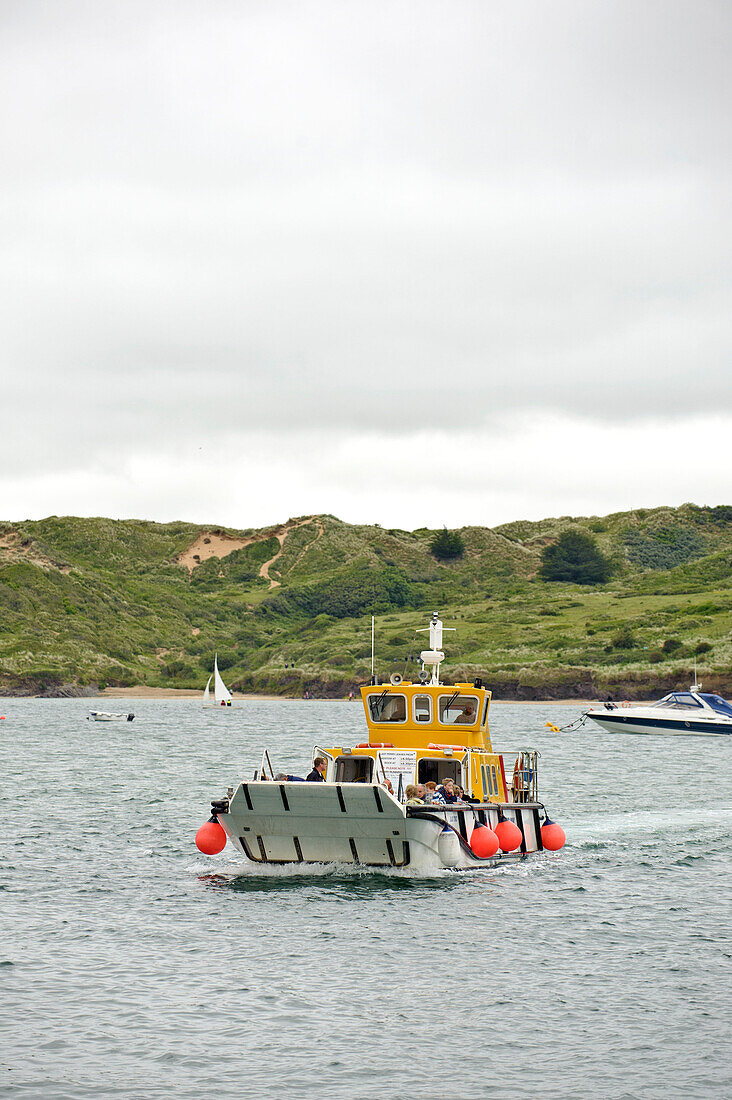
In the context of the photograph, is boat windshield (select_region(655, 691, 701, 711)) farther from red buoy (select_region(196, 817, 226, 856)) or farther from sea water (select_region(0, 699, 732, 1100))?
red buoy (select_region(196, 817, 226, 856))

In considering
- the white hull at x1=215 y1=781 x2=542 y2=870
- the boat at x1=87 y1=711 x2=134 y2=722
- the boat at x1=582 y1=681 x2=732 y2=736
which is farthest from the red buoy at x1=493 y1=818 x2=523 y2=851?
the boat at x1=87 y1=711 x2=134 y2=722

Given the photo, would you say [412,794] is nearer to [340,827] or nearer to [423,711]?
[340,827]

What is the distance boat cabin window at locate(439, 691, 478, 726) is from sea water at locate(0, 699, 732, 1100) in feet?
13.4

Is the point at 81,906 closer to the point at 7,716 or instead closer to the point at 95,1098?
the point at 95,1098

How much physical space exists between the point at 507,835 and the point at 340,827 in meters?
5.24

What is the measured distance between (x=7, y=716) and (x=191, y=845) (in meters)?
111

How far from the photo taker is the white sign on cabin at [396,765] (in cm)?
3047

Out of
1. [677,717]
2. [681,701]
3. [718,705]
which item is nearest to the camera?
[677,717]

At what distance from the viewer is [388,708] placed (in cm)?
3353

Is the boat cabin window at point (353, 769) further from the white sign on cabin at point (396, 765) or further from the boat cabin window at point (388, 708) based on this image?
the boat cabin window at point (388, 708)

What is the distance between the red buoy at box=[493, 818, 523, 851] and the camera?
30481 mm

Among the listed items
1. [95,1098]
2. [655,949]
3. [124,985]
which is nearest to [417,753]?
[655,949]

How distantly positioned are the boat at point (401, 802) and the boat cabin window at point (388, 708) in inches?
1.1

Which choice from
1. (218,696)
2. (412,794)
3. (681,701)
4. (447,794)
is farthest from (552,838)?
(218,696)
